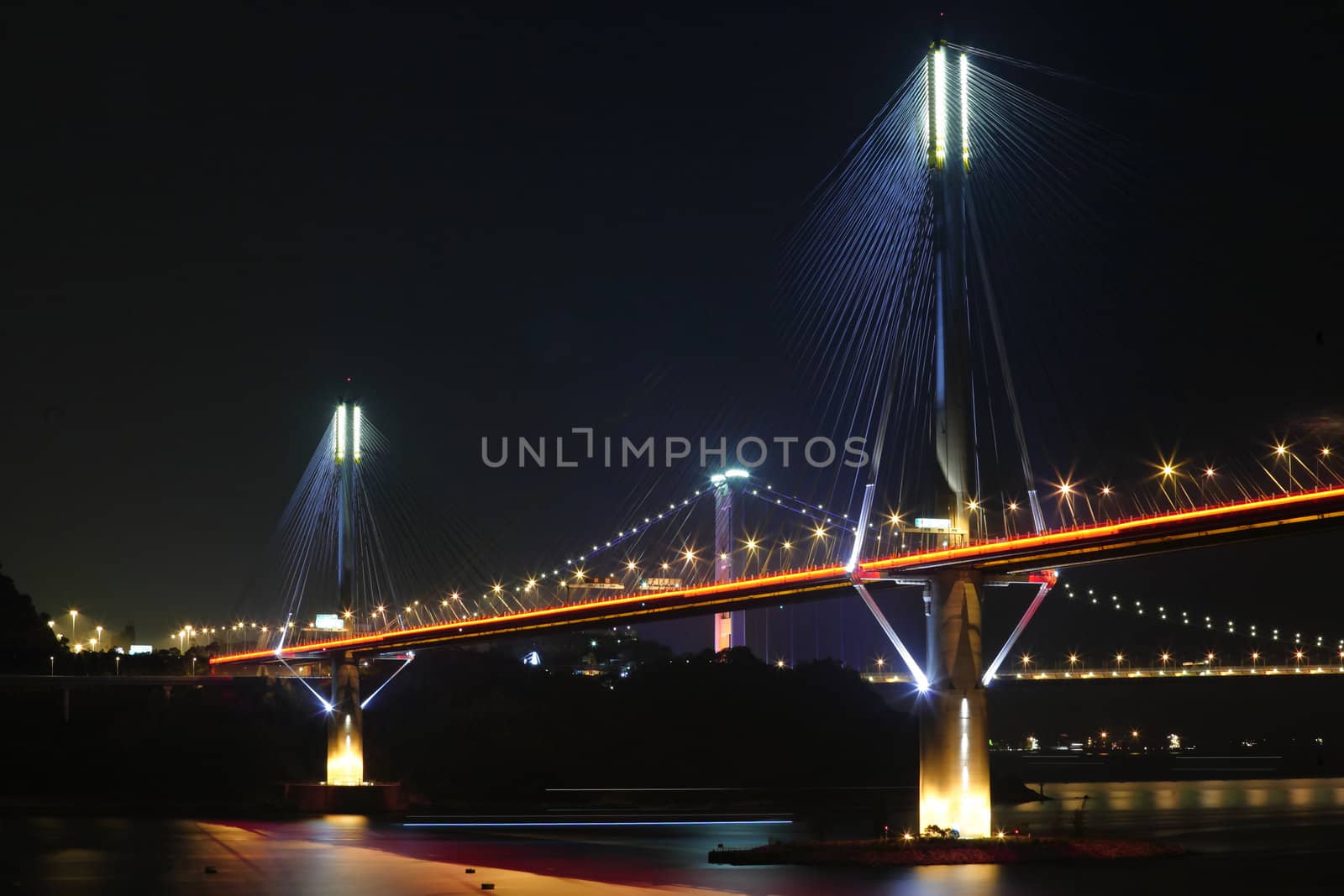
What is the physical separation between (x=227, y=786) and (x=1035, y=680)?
5152 centimetres

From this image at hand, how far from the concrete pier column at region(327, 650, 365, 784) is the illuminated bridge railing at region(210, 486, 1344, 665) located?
2154 centimetres

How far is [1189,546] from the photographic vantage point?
39406 mm

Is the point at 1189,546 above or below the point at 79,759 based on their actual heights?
above

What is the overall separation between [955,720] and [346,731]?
47.1m

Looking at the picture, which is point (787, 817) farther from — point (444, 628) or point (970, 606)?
point (970, 606)

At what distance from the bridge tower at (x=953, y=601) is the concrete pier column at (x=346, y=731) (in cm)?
4515

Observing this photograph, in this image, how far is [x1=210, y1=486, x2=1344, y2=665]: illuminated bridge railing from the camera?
35.8 m

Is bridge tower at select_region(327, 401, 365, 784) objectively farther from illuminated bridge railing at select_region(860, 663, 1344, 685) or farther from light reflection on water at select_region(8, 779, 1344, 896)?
illuminated bridge railing at select_region(860, 663, 1344, 685)

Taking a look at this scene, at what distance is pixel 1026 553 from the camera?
135 ft

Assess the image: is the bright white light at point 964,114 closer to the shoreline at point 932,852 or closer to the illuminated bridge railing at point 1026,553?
the illuminated bridge railing at point 1026,553

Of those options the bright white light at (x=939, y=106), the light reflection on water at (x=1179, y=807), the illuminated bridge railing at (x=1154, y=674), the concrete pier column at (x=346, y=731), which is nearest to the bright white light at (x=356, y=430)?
the concrete pier column at (x=346, y=731)

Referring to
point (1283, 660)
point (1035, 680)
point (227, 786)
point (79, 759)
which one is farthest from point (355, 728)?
point (1283, 660)

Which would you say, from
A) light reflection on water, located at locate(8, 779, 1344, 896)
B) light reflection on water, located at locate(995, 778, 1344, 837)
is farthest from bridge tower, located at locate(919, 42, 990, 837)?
light reflection on water, located at locate(995, 778, 1344, 837)

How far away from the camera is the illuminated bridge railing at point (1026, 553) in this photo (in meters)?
35.8
